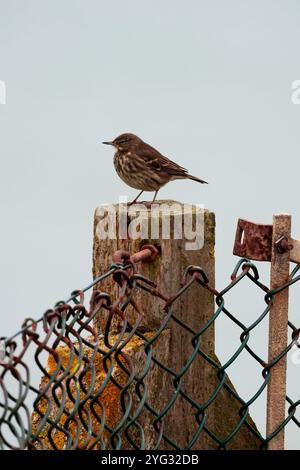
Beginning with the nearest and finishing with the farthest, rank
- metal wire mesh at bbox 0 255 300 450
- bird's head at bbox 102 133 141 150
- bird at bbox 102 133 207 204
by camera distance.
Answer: metal wire mesh at bbox 0 255 300 450, bird at bbox 102 133 207 204, bird's head at bbox 102 133 141 150

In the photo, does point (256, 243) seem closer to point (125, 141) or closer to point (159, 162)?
point (159, 162)

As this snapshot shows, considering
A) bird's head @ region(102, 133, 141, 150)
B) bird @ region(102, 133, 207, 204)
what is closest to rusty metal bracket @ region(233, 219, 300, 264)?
bird @ region(102, 133, 207, 204)

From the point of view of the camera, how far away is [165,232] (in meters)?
4.11

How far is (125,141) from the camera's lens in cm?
793

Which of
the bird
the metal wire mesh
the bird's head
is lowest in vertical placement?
the metal wire mesh

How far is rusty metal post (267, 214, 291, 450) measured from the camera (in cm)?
374

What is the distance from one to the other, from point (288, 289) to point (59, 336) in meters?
1.10

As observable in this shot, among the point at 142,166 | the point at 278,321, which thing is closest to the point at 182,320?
the point at 278,321

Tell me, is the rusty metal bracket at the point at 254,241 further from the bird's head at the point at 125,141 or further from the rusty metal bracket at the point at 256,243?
the bird's head at the point at 125,141

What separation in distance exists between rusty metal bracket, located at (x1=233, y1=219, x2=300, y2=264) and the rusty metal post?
3 cm

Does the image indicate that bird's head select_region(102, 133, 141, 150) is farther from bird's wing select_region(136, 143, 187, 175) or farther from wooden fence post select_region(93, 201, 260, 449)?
wooden fence post select_region(93, 201, 260, 449)
